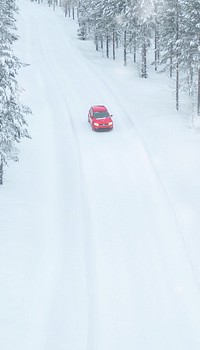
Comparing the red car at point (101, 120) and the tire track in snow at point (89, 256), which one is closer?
the tire track in snow at point (89, 256)

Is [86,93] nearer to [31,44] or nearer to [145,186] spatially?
[145,186]

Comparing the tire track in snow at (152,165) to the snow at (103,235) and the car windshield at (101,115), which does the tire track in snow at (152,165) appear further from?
the car windshield at (101,115)

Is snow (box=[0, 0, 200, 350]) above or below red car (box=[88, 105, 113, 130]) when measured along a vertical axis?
below

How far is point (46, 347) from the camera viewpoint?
11.3 meters

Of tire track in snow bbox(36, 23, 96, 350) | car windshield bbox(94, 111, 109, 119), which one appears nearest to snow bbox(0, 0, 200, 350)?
tire track in snow bbox(36, 23, 96, 350)

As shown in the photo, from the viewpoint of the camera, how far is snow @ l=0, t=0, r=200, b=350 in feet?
39.6

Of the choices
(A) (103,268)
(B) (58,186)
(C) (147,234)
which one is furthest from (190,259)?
(B) (58,186)

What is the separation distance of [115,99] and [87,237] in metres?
23.0

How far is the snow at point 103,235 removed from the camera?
39.6ft

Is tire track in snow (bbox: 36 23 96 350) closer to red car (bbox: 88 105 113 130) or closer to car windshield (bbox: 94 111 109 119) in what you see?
red car (bbox: 88 105 113 130)

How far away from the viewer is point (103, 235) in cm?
1691

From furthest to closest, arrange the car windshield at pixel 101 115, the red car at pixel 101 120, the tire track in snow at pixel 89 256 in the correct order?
the car windshield at pixel 101 115 < the red car at pixel 101 120 < the tire track in snow at pixel 89 256

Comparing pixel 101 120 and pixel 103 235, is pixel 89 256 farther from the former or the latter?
pixel 101 120

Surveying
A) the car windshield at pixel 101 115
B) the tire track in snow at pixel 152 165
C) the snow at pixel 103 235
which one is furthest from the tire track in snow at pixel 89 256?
the tire track in snow at pixel 152 165
